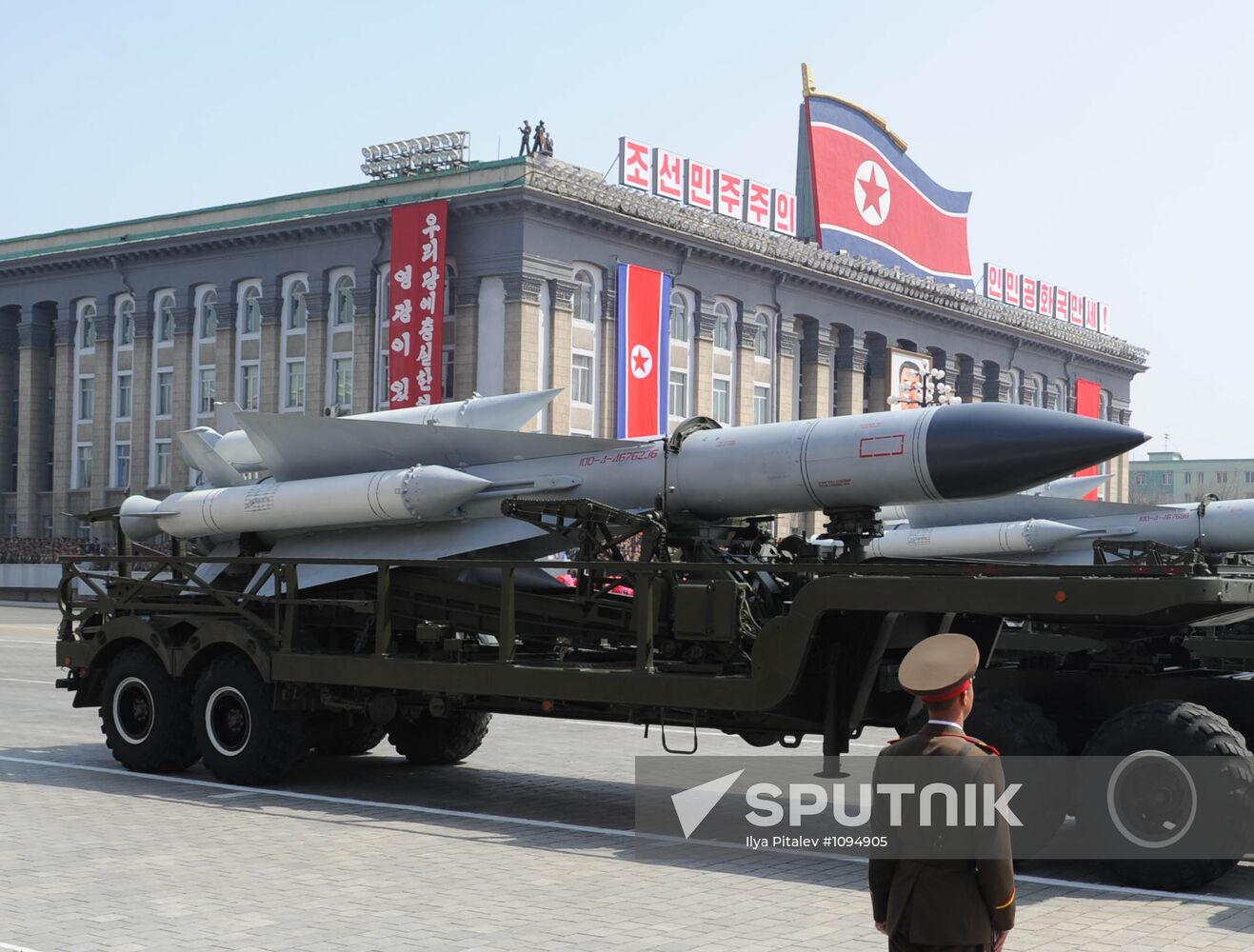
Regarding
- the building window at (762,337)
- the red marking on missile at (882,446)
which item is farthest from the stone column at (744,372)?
the red marking on missile at (882,446)

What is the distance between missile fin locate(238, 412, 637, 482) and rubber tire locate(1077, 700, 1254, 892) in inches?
195

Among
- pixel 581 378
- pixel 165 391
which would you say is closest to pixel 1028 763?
pixel 581 378

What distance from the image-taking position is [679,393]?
52.7m

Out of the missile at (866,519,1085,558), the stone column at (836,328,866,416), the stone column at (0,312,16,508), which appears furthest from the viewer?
the stone column at (836,328,866,416)

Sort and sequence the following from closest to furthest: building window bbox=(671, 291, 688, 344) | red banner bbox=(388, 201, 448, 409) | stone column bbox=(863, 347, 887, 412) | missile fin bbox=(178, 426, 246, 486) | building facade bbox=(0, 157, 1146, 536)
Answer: missile fin bbox=(178, 426, 246, 486) → red banner bbox=(388, 201, 448, 409) → building facade bbox=(0, 157, 1146, 536) → building window bbox=(671, 291, 688, 344) → stone column bbox=(863, 347, 887, 412)

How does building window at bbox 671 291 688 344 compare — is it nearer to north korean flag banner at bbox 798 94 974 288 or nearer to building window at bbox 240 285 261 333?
north korean flag banner at bbox 798 94 974 288

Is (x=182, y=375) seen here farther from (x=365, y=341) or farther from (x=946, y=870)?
(x=946, y=870)

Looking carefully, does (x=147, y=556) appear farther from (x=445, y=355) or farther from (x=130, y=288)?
(x=130, y=288)

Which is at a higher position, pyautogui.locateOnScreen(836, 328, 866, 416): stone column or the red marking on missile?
pyautogui.locateOnScreen(836, 328, 866, 416): stone column

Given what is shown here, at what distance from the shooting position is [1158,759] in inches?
309

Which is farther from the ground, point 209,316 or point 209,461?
point 209,316

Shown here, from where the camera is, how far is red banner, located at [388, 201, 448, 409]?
46.1 metres

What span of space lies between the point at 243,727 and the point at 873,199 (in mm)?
51233

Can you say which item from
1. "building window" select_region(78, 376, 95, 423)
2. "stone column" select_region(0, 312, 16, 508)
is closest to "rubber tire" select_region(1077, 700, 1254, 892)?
"building window" select_region(78, 376, 95, 423)
